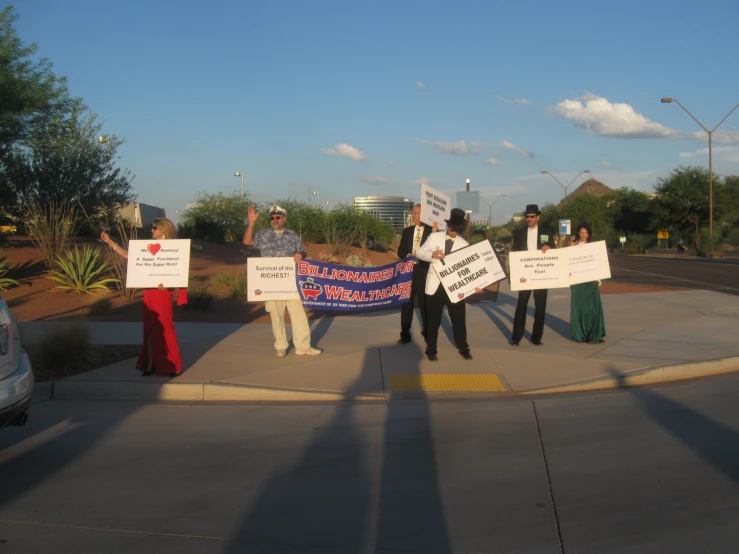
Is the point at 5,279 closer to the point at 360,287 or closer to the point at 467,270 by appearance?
the point at 360,287

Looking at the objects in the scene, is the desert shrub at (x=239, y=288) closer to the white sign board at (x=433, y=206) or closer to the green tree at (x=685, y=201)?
the white sign board at (x=433, y=206)

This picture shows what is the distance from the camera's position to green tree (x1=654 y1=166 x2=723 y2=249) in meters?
61.6

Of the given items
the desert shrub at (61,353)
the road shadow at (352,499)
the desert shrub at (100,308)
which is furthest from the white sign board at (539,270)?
the desert shrub at (100,308)

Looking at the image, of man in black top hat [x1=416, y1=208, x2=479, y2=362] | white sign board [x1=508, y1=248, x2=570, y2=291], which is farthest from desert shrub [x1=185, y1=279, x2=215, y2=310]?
white sign board [x1=508, y1=248, x2=570, y2=291]

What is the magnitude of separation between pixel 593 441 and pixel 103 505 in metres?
3.92

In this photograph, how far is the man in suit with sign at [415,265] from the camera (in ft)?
33.3

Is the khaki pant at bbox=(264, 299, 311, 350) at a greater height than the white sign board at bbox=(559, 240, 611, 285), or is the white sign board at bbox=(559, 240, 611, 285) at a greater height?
the white sign board at bbox=(559, 240, 611, 285)

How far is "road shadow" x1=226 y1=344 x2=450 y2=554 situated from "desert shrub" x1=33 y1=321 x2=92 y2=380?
3.57 m

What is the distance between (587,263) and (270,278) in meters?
4.46

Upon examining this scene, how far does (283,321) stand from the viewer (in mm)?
9375

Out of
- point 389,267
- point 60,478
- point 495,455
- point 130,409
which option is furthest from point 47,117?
point 495,455

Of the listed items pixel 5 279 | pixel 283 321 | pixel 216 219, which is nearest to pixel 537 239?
pixel 283 321

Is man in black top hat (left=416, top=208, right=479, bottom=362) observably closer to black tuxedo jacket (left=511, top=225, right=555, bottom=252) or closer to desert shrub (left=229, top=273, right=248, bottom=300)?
black tuxedo jacket (left=511, top=225, right=555, bottom=252)

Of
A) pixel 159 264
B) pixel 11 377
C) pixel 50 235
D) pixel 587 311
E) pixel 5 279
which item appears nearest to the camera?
pixel 11 377
